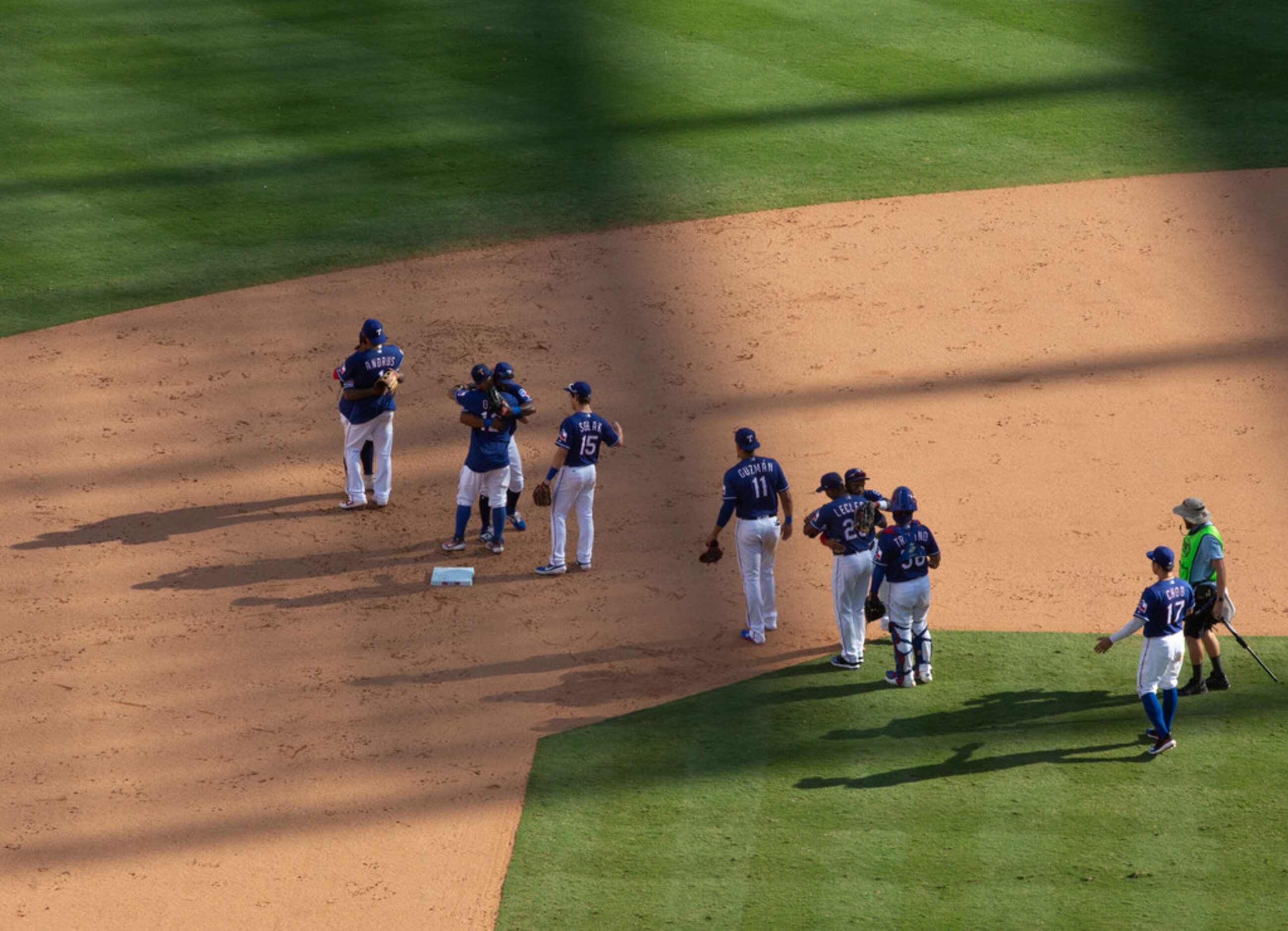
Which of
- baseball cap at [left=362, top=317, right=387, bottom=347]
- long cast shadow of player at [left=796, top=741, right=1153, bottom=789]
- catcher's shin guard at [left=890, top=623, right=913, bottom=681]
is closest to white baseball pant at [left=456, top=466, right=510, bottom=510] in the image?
baseball cap at [left=362, top=317, right=387, bottom=347]

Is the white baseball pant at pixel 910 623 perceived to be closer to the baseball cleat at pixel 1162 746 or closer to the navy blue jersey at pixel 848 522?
the navy blue jersey at pixel 848 522

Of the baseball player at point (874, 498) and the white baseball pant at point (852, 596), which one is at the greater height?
the baseball player at point (874, 498)

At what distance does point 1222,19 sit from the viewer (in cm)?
2178

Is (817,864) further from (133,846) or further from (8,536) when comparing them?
(8,536)

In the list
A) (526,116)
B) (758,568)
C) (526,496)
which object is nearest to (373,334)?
(526,496)

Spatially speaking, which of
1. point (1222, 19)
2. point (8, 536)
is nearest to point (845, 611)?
point (8, 536)

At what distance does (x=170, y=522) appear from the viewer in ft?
43.1

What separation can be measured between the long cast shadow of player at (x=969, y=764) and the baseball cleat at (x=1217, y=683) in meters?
0.89

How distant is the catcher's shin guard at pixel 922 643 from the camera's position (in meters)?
10.9

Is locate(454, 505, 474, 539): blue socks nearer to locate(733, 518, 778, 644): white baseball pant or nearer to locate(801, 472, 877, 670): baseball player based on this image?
locate(733, 518, 778, 644): white baseball pant

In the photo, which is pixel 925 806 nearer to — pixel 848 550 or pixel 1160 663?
pixel 1160 663

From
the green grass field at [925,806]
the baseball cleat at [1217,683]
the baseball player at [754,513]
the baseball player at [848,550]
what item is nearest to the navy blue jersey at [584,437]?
the baseball player at [754,513]

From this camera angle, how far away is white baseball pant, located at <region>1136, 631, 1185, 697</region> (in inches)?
393

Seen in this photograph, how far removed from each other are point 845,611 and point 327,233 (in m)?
9.02
